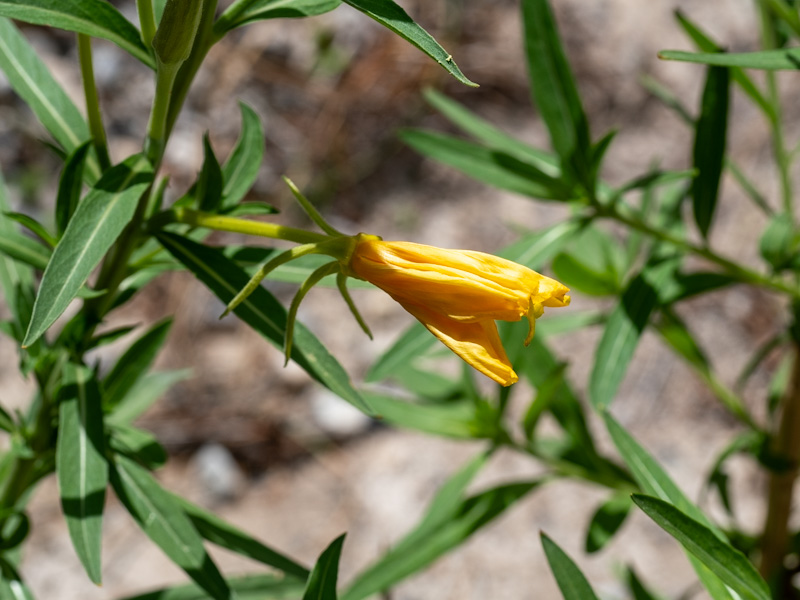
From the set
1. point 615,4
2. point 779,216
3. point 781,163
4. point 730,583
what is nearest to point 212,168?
point 730,583

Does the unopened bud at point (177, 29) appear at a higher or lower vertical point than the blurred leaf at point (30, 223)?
higher

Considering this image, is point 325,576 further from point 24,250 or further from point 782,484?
point 782,484

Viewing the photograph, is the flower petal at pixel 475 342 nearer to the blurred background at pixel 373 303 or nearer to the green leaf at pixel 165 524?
the green leaf at pixel 165 524

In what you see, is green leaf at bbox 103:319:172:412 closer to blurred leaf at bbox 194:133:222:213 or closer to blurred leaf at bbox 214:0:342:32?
blurred leaf at bbox 194:133:222:213

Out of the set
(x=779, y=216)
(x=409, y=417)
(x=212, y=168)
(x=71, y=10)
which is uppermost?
(x=71, y=10)

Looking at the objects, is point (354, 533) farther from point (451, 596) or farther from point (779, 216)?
point (779, 216)

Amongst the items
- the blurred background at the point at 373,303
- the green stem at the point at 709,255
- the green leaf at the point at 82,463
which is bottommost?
the blurred background at the point at 373,303

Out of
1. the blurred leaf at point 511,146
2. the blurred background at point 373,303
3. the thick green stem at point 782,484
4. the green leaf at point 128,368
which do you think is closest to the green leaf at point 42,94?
the green leaf at point 128,368
